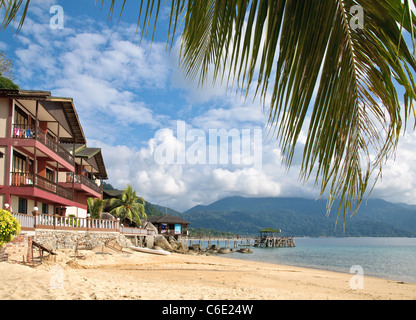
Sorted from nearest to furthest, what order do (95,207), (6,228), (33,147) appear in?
(6,228) < (33,147) < (95,207)

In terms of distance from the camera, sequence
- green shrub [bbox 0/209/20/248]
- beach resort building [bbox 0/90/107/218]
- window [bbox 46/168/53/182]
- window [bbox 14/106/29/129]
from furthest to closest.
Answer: window [bbox 46/168/53/182], window [bbox 14/106/29/129], beach resort building [bbox 0/90/107/218], green shrub [bbox 0/209/20/248]

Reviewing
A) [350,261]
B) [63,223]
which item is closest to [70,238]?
[63,223]

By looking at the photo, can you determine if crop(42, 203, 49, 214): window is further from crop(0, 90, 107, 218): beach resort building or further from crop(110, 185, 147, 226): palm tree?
crop(110, 185, 147, 226): palm tree

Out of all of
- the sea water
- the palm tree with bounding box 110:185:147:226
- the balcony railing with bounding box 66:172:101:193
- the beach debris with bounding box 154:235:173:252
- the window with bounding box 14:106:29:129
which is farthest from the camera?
the palm tree with bounding box 110:185:147:226

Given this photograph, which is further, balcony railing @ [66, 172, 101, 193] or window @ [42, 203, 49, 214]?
balcony railing @ [66, 172, 101, 193]

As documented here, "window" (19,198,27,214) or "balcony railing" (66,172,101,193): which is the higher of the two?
"balcony railing" (66,172,101,193)

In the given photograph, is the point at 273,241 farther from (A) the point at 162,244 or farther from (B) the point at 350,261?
(A) the point at 162,244

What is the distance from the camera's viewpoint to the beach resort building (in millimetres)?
20516

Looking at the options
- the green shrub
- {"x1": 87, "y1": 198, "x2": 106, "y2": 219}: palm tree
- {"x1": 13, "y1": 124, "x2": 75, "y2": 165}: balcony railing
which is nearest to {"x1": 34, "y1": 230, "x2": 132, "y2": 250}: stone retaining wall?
{"x1": 13, "y1": 124, "x2": 75, "y2": 165}: balcony railing

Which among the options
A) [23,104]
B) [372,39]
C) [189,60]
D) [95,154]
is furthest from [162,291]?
[95,154]

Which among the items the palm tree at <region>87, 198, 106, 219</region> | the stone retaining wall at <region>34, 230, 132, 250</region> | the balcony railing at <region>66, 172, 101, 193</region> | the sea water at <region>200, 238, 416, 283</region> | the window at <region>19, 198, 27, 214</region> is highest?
the balcony railing at <region>66, 172, 101, 193</region>

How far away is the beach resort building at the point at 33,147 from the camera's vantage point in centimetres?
2052

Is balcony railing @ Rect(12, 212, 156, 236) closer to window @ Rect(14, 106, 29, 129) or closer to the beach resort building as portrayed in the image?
the beach resort building

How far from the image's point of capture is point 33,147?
21.6m
